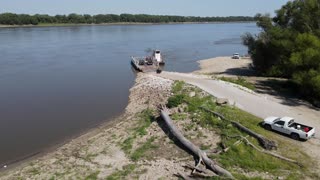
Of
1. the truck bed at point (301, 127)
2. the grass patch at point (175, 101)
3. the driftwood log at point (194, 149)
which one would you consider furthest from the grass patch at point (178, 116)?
the truck bed at point (301, 127)

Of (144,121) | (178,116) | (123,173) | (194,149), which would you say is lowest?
(144,121)

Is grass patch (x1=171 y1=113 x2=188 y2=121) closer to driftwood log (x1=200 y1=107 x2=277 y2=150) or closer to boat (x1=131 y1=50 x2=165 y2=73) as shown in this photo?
driftwood log (x1=200 y1=107 x2=277 y2=150)

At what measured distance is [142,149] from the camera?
2425cm

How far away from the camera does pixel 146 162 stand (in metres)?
22.2

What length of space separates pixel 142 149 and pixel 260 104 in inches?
476

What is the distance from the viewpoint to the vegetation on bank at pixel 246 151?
19.8 m

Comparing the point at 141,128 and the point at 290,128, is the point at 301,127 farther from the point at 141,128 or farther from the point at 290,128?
the point at 141,128

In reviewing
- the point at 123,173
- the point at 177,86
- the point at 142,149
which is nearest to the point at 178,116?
the point at 142,149

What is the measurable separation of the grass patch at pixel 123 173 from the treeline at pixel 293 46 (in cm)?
1919

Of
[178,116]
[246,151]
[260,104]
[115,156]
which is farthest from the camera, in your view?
[260,104]

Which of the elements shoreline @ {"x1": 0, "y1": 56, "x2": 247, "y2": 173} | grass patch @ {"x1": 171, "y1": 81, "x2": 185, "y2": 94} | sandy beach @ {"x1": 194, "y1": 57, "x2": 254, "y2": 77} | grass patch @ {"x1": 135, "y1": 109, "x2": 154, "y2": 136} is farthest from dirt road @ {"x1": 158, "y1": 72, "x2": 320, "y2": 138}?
sandy beach @ {"x1": 194, "y1": 57, "x2": 254, "y2": 77}

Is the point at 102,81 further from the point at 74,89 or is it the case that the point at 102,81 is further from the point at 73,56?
the point at 73,56

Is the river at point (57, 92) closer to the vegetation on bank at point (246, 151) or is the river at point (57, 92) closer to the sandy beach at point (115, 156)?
the sandy beach at point (115, 156)

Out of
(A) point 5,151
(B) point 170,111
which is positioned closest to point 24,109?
(A) point 5,151
